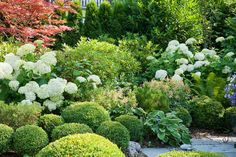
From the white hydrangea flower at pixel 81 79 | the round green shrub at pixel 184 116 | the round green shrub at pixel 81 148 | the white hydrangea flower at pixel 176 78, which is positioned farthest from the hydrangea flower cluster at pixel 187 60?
the round green shrub at pixel 81 148

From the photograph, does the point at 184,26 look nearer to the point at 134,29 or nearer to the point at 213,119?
the point at 134,29

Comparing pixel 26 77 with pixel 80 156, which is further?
pixel 26 77

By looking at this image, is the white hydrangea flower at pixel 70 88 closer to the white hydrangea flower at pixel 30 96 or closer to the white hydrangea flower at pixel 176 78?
the white hydrangea flower at pixel 30 96

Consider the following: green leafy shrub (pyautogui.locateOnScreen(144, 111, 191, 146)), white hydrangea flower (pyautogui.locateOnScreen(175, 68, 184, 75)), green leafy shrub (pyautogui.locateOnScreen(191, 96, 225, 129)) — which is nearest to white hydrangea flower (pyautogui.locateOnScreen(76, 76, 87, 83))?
green leafy shrub (pyautogui.locateOnScreen(144, 111, 191, 146))

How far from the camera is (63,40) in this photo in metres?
10.8

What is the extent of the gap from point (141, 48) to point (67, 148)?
567 cm

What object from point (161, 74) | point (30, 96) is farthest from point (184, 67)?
point (30, 96)

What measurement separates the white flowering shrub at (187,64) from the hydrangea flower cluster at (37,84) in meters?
2.35

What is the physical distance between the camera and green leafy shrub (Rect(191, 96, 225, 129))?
22.5 feet

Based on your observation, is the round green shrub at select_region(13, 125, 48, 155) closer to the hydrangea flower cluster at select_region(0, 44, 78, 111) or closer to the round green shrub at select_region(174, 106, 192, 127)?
the hydrangea flower cluster at select_region(0, 44, 78, 111)

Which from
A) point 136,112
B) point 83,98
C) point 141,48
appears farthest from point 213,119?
point 141,48

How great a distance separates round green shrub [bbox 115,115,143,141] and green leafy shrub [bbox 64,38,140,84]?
136 cm

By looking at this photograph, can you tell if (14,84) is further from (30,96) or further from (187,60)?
(187,60)

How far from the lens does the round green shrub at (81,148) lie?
3.53 meters
